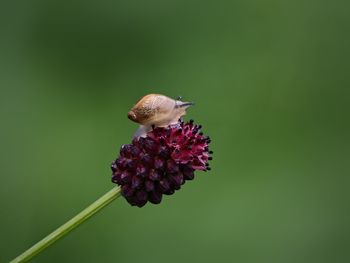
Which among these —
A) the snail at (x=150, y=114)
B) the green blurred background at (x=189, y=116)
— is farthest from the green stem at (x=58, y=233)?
the green blurred background at (x=189, y=116)

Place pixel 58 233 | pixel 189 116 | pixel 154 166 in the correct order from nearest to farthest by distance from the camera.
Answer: pixel 58 233
pixel 154 166
pixel 189 116

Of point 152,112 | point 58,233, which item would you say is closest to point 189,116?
point 152,112

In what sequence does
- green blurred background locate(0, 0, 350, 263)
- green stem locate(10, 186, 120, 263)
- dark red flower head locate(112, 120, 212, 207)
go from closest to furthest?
green stem locate(10, 186, 120, 263), dark red flower head locate(112, 120, 212, 207), green blurred background locate(0, 0, 350, 263)

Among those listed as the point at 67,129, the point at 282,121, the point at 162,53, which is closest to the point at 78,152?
the point at 67,129

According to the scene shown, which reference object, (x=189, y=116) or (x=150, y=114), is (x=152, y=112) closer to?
(x=150, y=114)

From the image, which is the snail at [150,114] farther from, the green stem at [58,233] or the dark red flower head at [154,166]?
the green stem at [58,233]

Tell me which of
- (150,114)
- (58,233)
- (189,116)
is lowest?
(58,233)

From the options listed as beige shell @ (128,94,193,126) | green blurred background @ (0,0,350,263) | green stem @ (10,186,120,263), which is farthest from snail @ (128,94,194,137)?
green blurred background @ (0,0,350,263)

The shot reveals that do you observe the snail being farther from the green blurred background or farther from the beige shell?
the green blurred background
